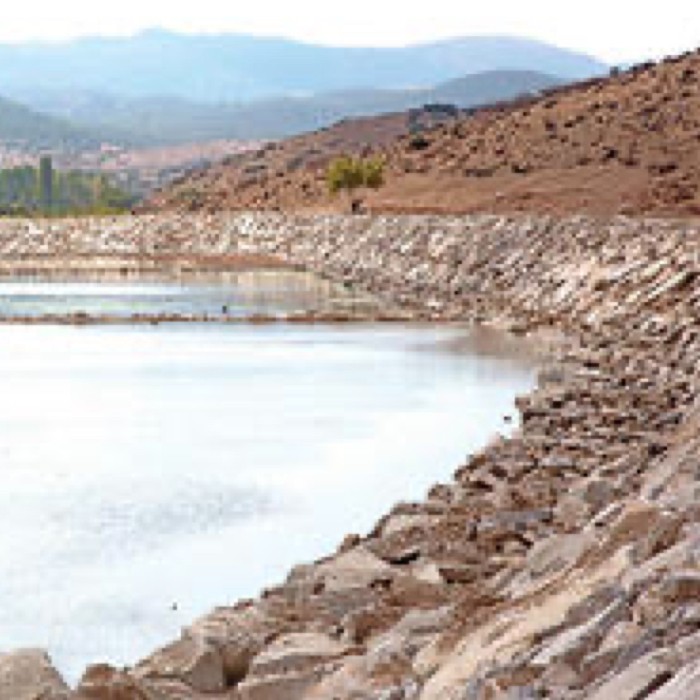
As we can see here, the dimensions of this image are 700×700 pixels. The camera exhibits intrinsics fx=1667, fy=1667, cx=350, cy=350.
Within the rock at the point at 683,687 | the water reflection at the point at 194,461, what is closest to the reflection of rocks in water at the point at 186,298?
the water reflection at the point at 194,461

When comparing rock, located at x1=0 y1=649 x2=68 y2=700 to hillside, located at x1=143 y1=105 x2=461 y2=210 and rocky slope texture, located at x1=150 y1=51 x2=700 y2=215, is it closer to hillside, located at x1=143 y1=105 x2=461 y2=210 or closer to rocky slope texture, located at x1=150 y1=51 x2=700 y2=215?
rocky slope texture, located at x1=150 y1=51 x2=700 y2=215

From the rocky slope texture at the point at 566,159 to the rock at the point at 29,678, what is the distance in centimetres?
4580

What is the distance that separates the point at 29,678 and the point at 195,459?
447 inches

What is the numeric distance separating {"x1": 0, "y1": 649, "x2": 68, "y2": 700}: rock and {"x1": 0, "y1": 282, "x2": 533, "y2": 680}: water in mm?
2025

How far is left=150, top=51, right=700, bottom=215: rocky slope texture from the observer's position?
6294 centimetres

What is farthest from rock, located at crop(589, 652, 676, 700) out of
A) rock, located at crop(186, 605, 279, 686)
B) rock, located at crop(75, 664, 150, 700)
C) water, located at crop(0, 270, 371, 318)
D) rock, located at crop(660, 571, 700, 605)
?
water, located at crop(0, 270, 371, 318)

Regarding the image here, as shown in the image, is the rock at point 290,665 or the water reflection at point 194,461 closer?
the rock at point 290,665

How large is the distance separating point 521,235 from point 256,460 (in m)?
28.7

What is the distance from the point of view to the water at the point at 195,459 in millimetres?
13594

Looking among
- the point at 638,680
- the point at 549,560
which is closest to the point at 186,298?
the point at 549,560

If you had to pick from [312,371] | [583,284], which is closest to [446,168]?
[583,284]

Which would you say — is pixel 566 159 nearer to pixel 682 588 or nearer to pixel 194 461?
pixel 194 461

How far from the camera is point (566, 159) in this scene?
71.5 meters

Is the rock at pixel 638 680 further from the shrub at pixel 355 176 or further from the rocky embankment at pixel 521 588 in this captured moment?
the shrub at pixel 355 176
